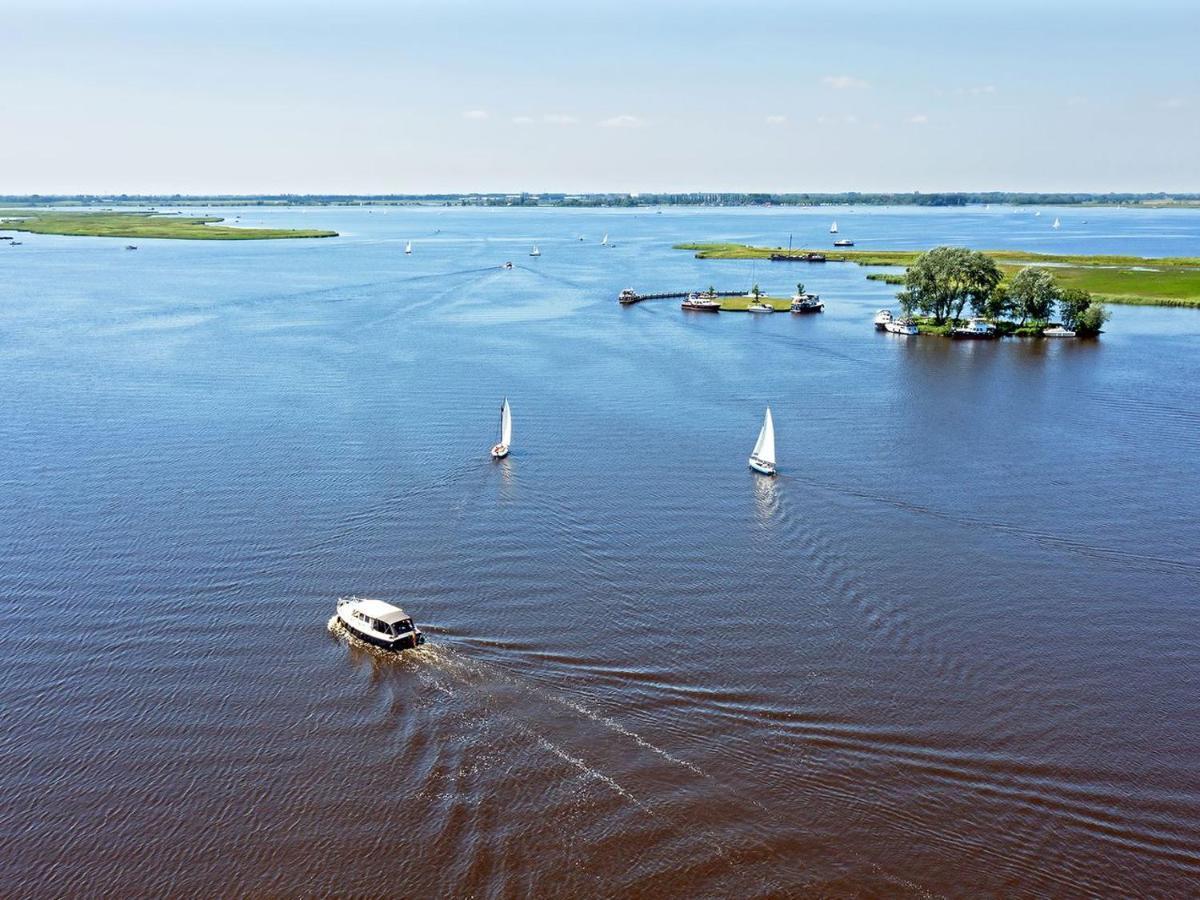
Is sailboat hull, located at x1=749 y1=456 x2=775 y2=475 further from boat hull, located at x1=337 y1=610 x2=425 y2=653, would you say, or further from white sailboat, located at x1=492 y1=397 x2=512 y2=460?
boat hull, located at x1=337 y1=610 x2=425 y2=653

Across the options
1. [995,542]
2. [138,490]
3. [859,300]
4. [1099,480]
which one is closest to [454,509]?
[138,490]

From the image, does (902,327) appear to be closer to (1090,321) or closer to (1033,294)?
(1033,294)

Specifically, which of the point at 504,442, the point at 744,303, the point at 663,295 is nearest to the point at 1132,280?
the point at 744,303

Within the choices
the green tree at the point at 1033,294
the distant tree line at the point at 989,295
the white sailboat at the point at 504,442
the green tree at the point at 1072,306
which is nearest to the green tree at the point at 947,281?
the distant tree line at the point at 989,295

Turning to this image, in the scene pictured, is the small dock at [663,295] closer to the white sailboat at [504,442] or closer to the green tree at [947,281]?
the green tree at [947,281]

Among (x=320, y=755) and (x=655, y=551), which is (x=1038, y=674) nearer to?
(x=655, y=551)

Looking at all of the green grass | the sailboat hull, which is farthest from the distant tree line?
the sailboat hull
